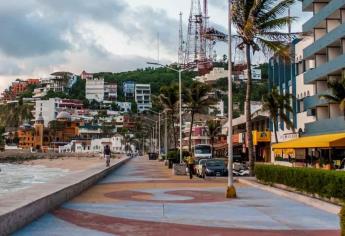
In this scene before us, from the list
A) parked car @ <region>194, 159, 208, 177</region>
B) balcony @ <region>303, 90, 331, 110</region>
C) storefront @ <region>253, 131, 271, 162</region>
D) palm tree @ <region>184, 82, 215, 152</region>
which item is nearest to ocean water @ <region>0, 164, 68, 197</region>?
parked car @ <region>194, 159, 208, 177</region>

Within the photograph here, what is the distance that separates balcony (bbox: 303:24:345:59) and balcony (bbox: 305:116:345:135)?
6.11 m

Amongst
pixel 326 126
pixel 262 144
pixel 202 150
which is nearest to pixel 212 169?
pixel 326 126

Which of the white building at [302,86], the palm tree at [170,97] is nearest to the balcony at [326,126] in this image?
the white building at [302,86]

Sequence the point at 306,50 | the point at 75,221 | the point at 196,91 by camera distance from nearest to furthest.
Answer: the point at 75,221 < the point at 306,50 < the point at 196,91

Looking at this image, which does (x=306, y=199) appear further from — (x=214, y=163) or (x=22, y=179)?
(x=22, y=179)

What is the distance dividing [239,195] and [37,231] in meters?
11.6

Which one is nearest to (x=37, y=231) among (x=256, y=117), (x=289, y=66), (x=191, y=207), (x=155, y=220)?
(x=155, y=220)

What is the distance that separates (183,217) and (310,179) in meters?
6.08

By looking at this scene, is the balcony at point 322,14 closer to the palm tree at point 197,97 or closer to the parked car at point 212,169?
the parked car at point 212,169

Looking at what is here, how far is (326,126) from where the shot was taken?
45094 millimetres

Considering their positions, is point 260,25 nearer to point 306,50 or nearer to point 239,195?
point 239,195

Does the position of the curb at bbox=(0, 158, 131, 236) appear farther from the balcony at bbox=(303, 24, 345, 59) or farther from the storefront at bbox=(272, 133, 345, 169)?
the balcony at bbox=(303, 24, 345, 59)

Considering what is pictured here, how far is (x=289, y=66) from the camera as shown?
196 ft

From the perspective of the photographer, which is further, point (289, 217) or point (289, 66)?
point (289, 66)
